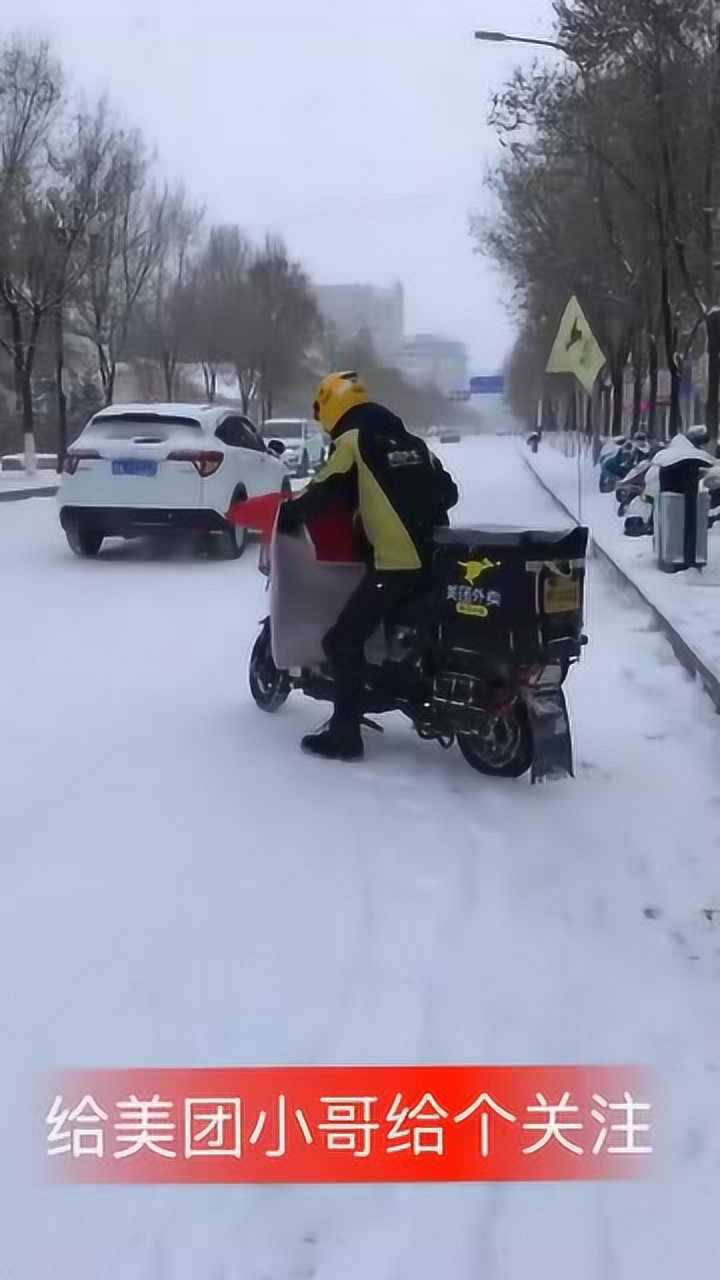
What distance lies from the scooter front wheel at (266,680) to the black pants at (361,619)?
0.91m

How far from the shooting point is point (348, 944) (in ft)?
14.5

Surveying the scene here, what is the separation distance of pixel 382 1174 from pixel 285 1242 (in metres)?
0.31

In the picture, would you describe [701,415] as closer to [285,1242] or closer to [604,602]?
[604,602]

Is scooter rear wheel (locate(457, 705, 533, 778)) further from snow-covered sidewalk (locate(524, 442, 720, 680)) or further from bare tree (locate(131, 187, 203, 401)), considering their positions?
bare tree (locate(131, 187, 203, 401))

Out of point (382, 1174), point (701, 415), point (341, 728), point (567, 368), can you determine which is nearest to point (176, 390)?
point (701, 415)

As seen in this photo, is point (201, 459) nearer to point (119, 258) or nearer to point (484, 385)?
point (119, 258)

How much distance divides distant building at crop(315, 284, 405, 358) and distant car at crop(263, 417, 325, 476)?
6900 mm

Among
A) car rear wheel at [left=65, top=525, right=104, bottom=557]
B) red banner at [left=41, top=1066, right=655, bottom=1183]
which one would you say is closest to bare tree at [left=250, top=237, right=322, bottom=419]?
car rear wheel at [left=65, top=525, right=104, bottom=557]

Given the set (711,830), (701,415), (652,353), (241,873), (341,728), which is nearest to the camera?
(241,873)

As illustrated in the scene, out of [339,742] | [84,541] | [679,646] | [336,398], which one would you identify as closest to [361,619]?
[339,742]

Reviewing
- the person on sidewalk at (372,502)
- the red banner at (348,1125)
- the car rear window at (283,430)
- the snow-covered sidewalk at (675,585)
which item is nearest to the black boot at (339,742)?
the person on sidewalk at (372,502)

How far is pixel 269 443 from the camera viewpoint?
1681 cm

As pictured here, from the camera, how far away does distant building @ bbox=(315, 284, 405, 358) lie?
4556 cm

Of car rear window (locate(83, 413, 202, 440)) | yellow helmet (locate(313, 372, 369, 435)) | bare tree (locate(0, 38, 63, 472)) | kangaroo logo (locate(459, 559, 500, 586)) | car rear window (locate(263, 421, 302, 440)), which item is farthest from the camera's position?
car rear window (locate(263, 421, 302, 440))
